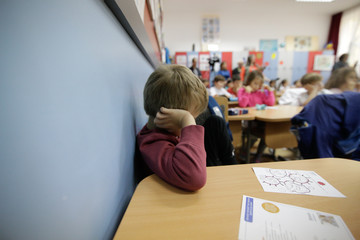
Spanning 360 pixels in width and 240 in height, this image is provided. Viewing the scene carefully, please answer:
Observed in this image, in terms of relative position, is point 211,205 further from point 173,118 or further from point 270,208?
point 173,118

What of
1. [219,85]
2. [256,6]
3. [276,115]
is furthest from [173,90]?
[256,6]

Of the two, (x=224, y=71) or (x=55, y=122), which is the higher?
(x=224, y=71)

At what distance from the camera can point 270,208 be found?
35cm

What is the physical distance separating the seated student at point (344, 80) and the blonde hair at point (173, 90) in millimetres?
1343

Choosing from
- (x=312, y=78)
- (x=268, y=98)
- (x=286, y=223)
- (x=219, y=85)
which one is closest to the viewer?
(x=286, y=223)

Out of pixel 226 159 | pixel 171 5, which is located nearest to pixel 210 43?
pixel 171 5

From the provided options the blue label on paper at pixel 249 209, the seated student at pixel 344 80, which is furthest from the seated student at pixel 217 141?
the seated student at pixel 344 80

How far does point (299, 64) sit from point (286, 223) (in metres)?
6.17

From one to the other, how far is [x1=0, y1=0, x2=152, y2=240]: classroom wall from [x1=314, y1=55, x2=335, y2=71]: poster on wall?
6.54 meters

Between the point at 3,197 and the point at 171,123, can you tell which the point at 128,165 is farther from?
the point at 3,197

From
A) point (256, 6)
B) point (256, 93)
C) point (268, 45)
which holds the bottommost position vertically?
point (256, 93)

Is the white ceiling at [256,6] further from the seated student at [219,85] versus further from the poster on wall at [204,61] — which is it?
the seated student at [219,85]

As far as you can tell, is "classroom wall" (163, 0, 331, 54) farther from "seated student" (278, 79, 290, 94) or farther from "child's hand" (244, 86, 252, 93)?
"child's hand" (244, 86, 252, 93)

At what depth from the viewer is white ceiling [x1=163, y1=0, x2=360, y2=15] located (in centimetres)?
460
